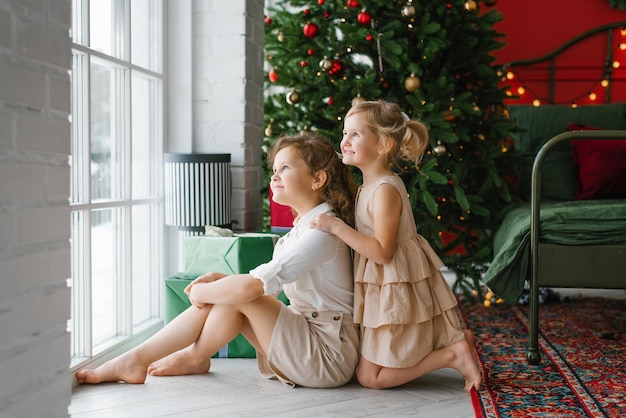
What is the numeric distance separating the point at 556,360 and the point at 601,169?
140 cm

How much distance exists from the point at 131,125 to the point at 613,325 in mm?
2271

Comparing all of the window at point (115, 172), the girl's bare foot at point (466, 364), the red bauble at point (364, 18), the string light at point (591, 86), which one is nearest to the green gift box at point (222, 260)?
the window at point (115, 172)

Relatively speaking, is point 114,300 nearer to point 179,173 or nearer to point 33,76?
point 179,173

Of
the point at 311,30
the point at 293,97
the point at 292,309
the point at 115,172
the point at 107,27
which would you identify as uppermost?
the point at 311,30

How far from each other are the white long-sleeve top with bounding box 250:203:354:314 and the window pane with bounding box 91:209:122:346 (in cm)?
58

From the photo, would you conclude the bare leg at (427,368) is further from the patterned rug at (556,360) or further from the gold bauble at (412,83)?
the gold bauble at (412,83)

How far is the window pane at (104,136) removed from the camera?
2.50 metres

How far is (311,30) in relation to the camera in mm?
3619

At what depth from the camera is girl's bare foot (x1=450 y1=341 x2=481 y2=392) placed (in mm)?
2344

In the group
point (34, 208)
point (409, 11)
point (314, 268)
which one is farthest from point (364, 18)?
point (34, 208)

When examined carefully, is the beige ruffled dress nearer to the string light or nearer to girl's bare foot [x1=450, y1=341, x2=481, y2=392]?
girl's bare foot [x1=450, y1=341, x2=481, y2=392]

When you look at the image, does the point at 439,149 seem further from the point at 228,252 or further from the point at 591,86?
the point at 591,86

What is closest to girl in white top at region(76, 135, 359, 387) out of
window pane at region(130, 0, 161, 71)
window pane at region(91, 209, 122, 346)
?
window pane at region(91, 209, 122, 346)

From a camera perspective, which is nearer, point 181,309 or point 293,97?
point 181,309
